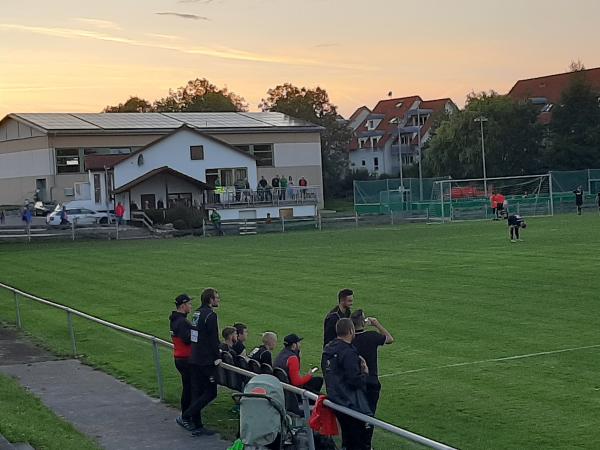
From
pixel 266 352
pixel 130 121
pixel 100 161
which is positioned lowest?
pixel 266 352

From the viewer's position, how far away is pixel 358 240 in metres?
46.0

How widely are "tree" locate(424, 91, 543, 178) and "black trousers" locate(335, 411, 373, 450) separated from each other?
86.3 m

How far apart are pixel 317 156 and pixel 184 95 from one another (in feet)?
215

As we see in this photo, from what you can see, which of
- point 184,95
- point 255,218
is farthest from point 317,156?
point 184,95

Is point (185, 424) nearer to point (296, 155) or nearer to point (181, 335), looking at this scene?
point (181, 335)

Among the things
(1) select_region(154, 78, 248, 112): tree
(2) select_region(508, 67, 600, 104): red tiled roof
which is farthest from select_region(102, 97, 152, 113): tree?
(2) select_region(508, 67, 600, 104): red tiled roof

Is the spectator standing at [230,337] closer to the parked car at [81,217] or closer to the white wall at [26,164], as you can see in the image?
the parked car at [81,217]

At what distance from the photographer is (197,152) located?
7519 centimetres

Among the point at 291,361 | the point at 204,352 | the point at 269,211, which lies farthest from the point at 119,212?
the point at 291,361

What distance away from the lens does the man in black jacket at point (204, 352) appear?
1223cm

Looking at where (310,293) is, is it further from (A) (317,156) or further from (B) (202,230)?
(A) (317,156)

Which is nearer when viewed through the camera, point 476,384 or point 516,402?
point 516,402

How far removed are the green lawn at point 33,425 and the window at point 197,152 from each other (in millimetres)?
60910

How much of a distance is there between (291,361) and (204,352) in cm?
118
